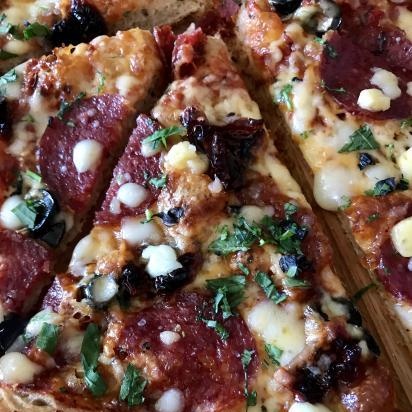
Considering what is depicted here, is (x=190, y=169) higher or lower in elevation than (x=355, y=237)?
higher

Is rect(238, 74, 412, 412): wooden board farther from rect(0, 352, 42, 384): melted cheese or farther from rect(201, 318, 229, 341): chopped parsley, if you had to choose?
rect(0, 352, 42, 384): melted cheese

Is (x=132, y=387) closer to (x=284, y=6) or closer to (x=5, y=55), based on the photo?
(x=5, y=55)

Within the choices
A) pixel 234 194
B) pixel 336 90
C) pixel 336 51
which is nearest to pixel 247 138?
pixel 234 194

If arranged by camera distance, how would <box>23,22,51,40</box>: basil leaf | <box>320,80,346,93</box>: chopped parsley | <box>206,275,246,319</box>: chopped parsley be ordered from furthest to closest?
<box>23,22,51,40</box>: basil leaf → <box>320,80,346,93</box>: chopped parsley → <box>206,275,246,319</box>: chopped parsley

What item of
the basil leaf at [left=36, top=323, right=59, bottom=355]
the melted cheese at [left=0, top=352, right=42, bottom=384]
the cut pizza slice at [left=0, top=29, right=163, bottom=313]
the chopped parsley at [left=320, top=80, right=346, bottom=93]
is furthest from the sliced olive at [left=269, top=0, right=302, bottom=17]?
the melted cheese at [left=0, top=352, right=42, bottom=384]

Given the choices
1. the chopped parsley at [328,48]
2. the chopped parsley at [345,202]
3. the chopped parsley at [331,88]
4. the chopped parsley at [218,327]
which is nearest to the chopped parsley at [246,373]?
the chopped parsley at [218,327]

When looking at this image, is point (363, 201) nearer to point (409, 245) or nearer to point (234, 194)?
point (409, 245)

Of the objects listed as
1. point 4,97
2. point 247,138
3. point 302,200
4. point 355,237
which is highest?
point 4,97
